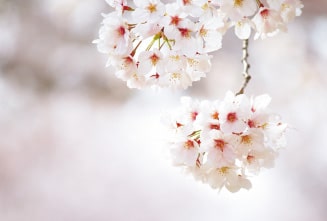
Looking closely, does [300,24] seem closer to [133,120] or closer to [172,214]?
[133,120]

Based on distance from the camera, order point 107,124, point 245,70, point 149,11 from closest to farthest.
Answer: point 149,11, point 245,70, point 107,124

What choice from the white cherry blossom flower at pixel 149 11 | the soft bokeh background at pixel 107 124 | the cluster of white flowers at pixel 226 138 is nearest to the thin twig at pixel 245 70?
the cluster of white flowers at pixel 226 138

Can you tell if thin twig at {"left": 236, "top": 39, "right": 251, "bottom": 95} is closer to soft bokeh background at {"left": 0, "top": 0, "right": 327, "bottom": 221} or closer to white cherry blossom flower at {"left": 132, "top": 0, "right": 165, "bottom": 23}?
white cherry blossom flower at {"left": 132, "top": 0, "right": 165, "bottom": 23}

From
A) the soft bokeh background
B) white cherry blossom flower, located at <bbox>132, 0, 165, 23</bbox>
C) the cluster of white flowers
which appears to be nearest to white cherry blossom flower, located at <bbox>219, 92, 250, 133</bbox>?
the cluster of white flowers

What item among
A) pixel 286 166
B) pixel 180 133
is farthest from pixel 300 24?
pixel 180 133

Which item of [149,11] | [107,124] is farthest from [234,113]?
[107,124]

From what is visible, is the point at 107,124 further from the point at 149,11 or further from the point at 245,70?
the point at 149,11
